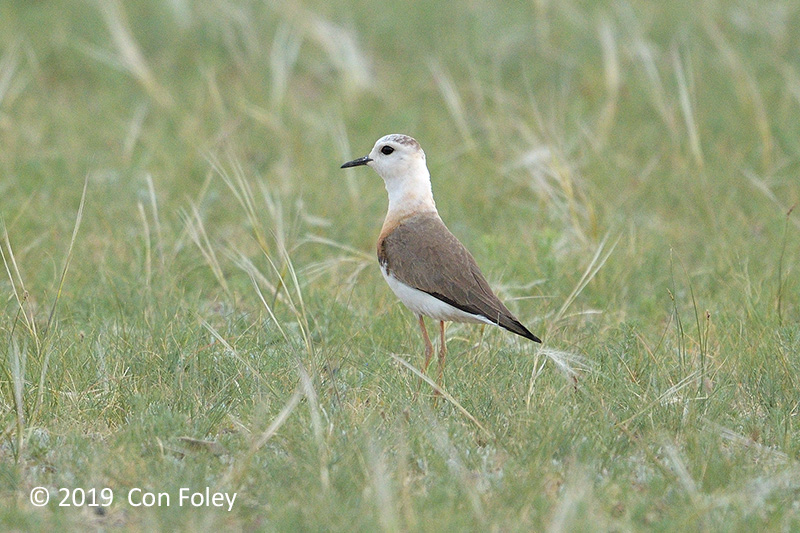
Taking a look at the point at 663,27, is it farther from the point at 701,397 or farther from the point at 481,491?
the point at 481,491

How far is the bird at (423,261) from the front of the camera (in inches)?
182

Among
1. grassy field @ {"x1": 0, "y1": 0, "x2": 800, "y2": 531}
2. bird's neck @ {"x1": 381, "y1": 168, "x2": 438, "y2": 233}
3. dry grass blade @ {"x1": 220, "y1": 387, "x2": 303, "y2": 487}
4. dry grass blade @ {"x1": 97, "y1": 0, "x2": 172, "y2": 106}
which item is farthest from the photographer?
dry grass blade @ {"x1": 97, "y1": 0, "x2": 172, "y2": 106}

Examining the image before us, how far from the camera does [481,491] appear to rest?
12.1 feet

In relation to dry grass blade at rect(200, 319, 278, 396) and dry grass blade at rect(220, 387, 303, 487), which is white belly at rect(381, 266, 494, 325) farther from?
dry grass blade at rect(220, 387, 303, 487)

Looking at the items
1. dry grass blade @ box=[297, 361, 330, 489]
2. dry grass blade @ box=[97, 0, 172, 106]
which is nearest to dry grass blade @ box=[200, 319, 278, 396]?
dry grass blade @ box=[297, 361, 330, 489]

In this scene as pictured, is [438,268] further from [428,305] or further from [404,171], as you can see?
[404,171]

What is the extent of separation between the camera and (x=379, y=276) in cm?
610

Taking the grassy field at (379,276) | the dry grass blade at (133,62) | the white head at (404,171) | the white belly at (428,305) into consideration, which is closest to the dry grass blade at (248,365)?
the grassy field at (379,276)

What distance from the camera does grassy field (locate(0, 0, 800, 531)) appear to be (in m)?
3.71

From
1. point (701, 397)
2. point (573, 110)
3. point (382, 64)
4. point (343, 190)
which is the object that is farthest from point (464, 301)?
point (382, 64)

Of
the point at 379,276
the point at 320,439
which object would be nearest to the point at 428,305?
the point at 320,439

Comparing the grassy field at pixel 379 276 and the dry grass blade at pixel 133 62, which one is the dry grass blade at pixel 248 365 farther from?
the dry grass blade at pixel 133 62

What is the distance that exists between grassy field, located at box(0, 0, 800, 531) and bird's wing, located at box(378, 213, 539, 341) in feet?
1.05

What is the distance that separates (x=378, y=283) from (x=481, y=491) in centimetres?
248
